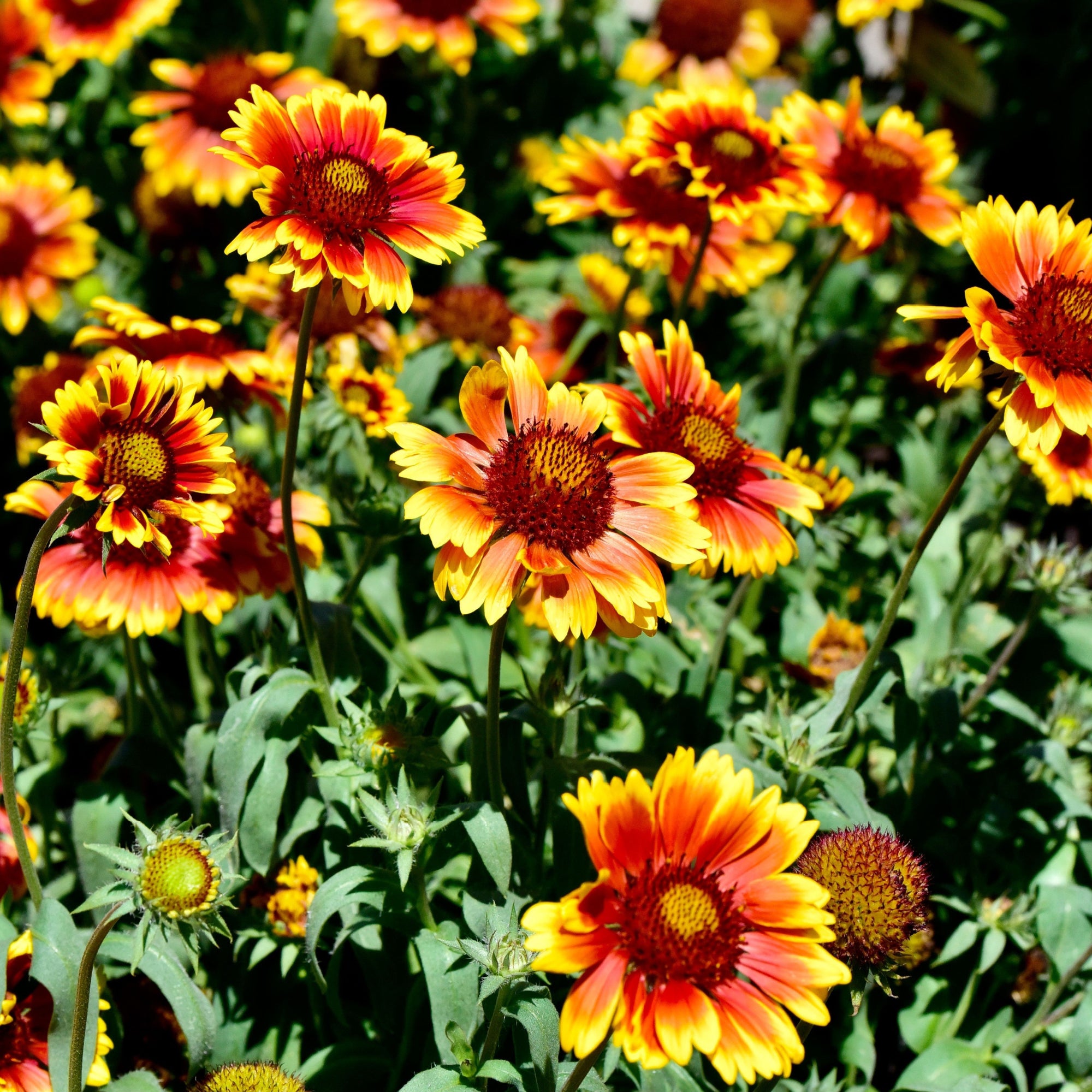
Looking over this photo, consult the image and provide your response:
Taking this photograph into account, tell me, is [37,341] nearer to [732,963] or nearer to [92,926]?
[92,926]

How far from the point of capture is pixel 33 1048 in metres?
1.69

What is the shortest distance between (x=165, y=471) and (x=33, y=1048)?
2.94 ft

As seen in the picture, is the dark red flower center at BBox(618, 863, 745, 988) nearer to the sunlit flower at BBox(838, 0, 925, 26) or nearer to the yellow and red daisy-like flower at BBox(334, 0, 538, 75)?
the yellow and red daisy-like flower at BBox(334, 0, 538, 75)

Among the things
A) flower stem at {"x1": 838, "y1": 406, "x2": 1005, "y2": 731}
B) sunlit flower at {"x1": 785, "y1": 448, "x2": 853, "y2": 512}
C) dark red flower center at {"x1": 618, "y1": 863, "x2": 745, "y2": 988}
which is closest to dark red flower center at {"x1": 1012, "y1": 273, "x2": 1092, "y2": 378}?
flower stem at {"x1": 838, "y1": 406, "x2": 1005, "y2": 731}

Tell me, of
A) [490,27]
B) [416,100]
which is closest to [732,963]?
[490,27]

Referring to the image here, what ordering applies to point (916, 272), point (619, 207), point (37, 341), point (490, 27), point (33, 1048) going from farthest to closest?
point (916, 272) → point (37, 341) → point (490, 27) → point (619, 207) → point (33, 1048)

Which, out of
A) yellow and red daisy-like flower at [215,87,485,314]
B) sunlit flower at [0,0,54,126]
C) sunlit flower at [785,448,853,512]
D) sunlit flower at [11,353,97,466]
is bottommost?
sunlit flower at [11,353,97,466]

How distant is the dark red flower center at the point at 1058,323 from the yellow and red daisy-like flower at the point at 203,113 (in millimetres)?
2040

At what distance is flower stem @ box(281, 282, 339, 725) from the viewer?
1459 mm

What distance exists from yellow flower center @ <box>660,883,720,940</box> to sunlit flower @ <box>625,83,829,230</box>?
4.26 feet

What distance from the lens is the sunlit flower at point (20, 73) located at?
10.8 ft

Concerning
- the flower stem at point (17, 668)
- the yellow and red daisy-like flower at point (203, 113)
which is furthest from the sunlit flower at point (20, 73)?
the flower stem at point (17, 668)

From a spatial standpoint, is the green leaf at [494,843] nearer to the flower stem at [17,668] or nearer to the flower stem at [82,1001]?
the flower stem at [82,1001]

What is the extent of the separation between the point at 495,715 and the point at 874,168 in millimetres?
1681
